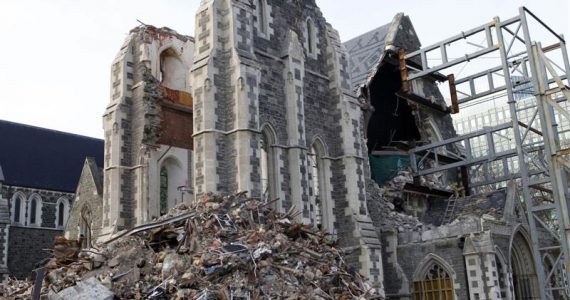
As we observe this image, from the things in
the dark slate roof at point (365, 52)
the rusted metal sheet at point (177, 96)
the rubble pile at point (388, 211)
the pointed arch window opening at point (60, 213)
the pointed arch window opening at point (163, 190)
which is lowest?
the rubble pile at point (388, 211)

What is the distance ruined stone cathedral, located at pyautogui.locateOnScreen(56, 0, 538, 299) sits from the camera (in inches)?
629

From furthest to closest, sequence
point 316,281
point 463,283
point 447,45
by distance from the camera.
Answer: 1. point 447,45
2. point 463,283
3. point 316,281

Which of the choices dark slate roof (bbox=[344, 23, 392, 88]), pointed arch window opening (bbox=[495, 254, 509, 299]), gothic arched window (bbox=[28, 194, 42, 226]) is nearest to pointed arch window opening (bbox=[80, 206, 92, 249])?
gothic arched window (bbox=[28, 194, 42, 226])

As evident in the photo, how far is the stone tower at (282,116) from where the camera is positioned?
15609 mm

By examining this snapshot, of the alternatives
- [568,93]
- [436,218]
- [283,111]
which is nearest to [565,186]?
[568,93]

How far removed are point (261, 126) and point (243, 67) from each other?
5.83 feet

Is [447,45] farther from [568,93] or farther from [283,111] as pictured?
[283,111]

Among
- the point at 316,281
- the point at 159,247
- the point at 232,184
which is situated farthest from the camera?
the point at 232,184

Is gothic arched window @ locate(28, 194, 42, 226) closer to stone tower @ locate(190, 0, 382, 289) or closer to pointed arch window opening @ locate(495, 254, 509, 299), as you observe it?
stone tower @ locate(190, 0, 382, 289)

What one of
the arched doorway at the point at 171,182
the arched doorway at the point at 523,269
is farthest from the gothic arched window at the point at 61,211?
the arched doorway at the point at 523,269

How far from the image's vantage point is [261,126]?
16750mm

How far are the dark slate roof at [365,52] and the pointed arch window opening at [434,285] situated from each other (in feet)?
29.1

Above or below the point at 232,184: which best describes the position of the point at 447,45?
above

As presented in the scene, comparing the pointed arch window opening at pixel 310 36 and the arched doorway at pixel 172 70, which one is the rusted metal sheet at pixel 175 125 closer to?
the arched doorway at pixel 172 70
